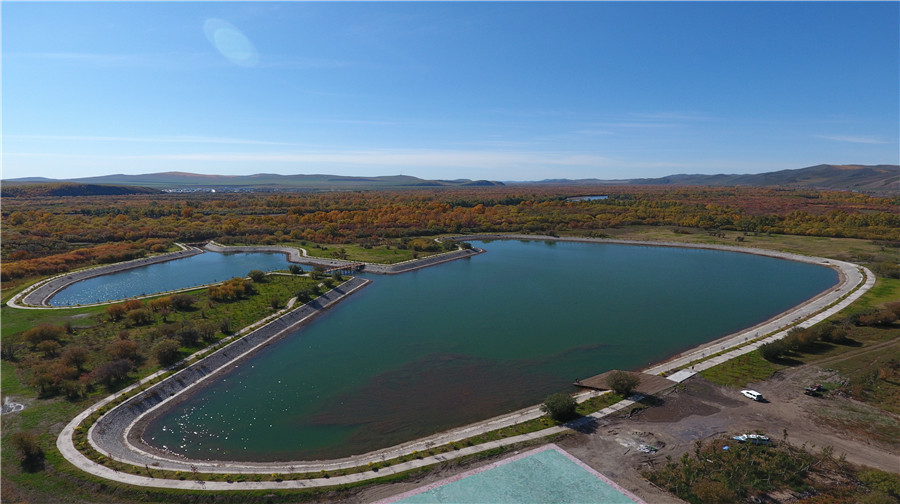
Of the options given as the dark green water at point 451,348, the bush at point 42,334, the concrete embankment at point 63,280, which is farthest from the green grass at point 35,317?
the dark green water at point 451,348

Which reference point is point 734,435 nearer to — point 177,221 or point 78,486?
point 78,486

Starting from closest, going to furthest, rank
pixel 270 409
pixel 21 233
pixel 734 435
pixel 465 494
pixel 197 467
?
pixel 465 494, pixel 197 467, pixel 734 435, pixel 270 409, pixel 21 233

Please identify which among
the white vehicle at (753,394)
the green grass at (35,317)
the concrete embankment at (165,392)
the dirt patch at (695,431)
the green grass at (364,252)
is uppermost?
the green grass at (364,252)

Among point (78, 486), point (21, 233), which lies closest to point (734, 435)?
point (78, 486)

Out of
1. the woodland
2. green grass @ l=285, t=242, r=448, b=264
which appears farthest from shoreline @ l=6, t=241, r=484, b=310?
the woodland

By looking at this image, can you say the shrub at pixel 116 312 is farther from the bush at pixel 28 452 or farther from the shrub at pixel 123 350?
the bush at pixel 28 452
